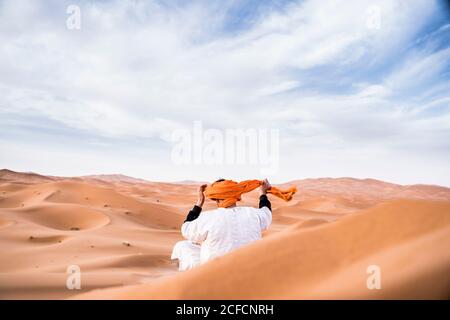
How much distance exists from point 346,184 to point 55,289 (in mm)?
59003

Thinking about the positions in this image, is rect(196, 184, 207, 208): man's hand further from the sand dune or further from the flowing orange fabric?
the sand dune

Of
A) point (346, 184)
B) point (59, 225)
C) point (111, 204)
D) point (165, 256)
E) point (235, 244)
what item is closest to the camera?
point (235, 244)

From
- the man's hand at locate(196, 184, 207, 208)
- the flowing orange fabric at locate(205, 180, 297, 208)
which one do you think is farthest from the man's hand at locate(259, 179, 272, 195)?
the man's hand at locate(196, 184, 207, 208)

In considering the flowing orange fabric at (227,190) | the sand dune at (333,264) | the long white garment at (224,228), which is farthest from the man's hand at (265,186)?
the sand dune at (333,264)

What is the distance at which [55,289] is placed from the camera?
159 inches

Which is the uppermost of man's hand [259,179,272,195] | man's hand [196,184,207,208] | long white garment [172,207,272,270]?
man's hand [259,179,272,195]

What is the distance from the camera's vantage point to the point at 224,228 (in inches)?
175

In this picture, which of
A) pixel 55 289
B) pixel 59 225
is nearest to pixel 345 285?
pixel 55 289

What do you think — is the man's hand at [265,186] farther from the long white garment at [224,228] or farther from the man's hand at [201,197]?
the man's hand at [201,197]

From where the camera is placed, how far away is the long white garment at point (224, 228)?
443 centimetres

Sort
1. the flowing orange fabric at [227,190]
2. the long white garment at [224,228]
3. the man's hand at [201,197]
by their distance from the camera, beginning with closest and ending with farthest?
the long white garment at [224,228]
the flowing orange fabric at [227,190]
the man's hand at [201,197]

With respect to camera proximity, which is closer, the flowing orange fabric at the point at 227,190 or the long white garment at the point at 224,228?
the long white garment at the point at 224,228

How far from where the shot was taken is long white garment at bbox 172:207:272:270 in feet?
14.5
